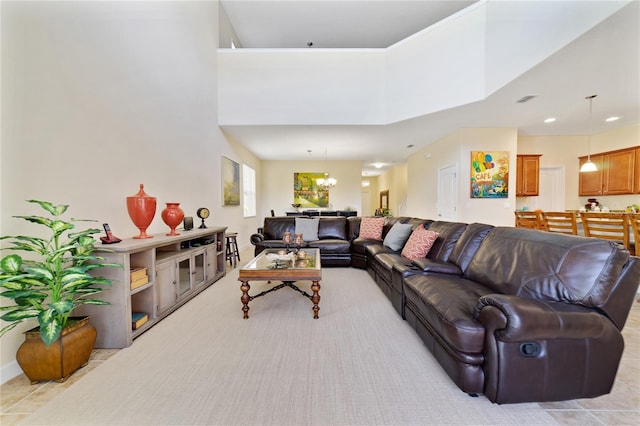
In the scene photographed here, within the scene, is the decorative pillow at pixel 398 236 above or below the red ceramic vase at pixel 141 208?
below

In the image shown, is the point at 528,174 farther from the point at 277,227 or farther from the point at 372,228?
the point at 277,227

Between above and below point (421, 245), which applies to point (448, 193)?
above

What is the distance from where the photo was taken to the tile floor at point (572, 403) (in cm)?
127

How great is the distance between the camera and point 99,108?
2.25 meters

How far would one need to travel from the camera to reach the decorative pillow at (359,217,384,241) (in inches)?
177

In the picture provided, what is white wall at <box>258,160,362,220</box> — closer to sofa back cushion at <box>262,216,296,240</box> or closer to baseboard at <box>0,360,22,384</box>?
sofa back cushion at <box>262,216,296,240</box>

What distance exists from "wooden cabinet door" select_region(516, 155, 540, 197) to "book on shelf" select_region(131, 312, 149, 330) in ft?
24.1

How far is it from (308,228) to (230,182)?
2.23 metres

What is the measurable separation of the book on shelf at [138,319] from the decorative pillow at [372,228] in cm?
346

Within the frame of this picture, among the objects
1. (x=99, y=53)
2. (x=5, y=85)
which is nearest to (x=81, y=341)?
(x=5, y=85)

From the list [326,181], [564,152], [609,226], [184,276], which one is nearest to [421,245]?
[609,226]

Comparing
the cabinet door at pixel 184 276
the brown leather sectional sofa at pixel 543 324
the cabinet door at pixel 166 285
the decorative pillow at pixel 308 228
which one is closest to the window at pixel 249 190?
the decorative pillow at pixel 308 228

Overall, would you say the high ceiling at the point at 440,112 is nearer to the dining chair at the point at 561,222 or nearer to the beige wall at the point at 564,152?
the beige wall at the point at 564,152

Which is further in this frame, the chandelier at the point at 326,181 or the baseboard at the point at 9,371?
the chandelier at the point at 326,181
